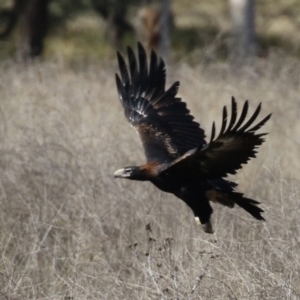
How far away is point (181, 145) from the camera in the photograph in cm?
557

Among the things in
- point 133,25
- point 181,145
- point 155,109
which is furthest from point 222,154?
point 133,25

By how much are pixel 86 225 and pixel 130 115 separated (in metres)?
0.90

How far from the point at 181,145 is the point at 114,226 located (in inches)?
26.8

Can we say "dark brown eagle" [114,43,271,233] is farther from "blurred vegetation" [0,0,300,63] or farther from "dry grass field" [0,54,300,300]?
"blurred vegetation" [0,0,300,63]

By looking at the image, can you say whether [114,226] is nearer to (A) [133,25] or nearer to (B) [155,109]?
(B) [155,109]

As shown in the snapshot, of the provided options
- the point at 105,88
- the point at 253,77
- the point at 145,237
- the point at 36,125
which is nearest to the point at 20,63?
the point at 105,88

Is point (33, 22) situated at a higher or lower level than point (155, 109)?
higher

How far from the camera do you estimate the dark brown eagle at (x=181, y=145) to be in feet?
14.1

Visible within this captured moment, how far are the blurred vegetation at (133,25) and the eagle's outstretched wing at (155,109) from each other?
1284 centimetres

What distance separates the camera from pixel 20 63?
35.1 feet

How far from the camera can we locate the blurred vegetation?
749 inches

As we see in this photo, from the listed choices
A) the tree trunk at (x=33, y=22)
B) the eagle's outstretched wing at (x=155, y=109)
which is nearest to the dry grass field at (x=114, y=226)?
the eagle's outstretched wing at (x=155, y=109)

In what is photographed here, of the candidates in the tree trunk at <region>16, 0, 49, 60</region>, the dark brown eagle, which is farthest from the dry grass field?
the tree trunk at <region>16, 0, 49, 60</region>

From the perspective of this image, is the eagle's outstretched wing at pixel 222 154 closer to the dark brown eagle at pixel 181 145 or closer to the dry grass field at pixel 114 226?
the dark brown eagle at pixel 181 145
